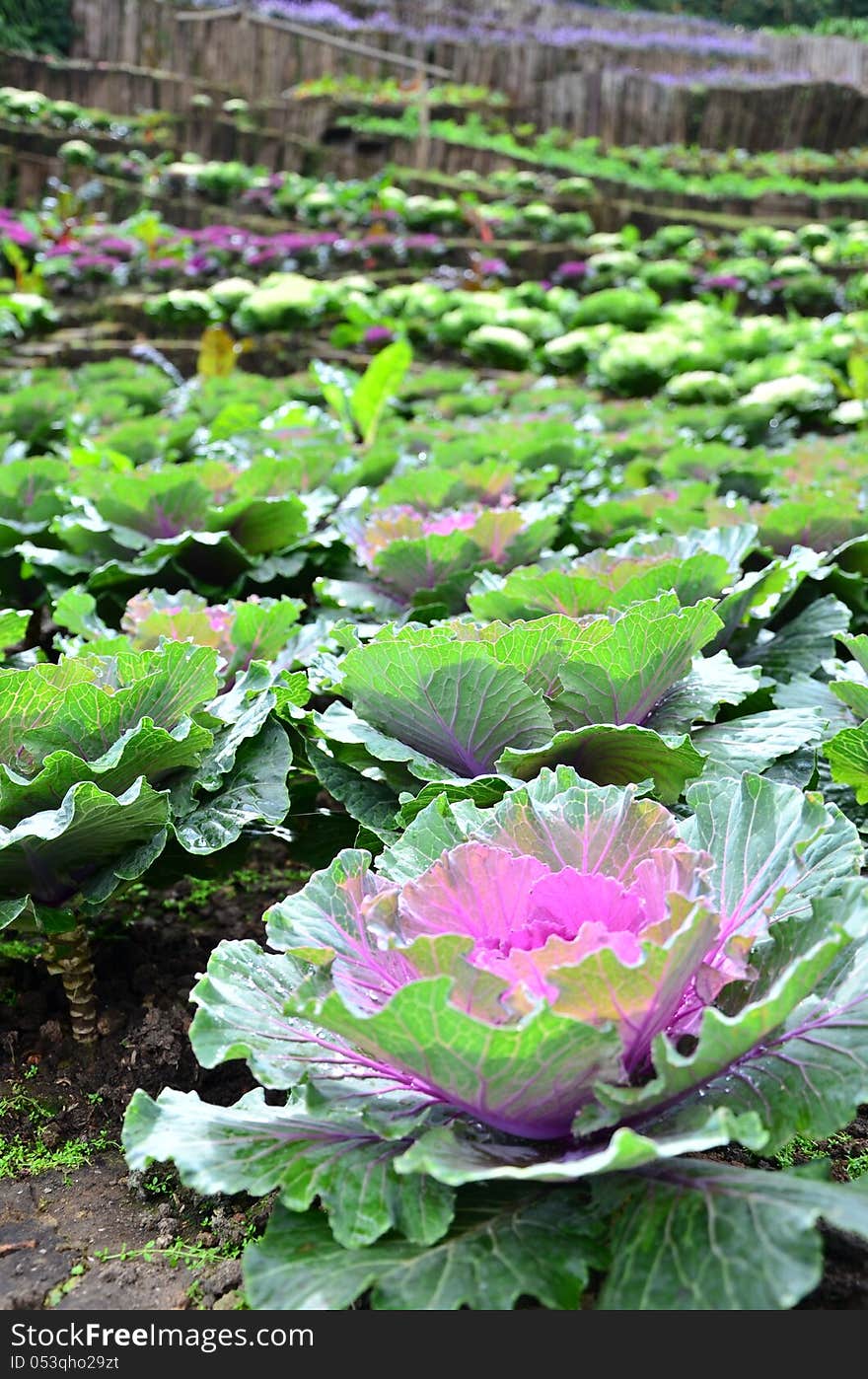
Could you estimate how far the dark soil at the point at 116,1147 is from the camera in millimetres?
1185

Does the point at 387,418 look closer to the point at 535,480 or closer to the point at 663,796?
the point at 535,480

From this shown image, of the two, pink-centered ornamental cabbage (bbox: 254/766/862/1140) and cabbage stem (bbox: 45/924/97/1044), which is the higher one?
pink-centered ornamental cabbage (bbox: 254/766/862/1140)

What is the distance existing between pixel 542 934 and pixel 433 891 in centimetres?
12

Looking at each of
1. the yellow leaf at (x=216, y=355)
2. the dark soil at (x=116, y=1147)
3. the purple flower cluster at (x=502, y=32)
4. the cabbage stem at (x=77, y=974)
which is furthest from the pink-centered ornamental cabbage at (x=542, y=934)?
the purple flower cluster at (x=502, y=32)

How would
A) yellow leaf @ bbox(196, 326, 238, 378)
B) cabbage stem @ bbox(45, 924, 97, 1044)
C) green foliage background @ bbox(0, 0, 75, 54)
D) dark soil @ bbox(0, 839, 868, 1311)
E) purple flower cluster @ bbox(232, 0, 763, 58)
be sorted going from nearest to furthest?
dark soil @ bbox(0, 839, 868, 1311) → cabbage stem @ bbox(45, 924, 97, 1044) → yellow leaf @ bbox(196, 326, 238, 378) → green foliage background @ bbox(0, 0, 75, 54) → purple flower cluster @ bbox(232, 0, 763, 58)

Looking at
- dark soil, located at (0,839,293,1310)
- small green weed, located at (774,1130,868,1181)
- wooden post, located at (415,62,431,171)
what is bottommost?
dark soil, located at (0,839,293,1310)

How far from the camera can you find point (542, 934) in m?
1.08

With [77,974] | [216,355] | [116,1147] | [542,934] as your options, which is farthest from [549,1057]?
[216,355]

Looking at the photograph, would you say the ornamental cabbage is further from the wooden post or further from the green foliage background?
the green foliage background

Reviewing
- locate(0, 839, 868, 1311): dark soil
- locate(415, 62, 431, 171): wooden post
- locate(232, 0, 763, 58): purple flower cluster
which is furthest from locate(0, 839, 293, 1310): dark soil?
locate(232, 0, 763, 58): purple flower cluster

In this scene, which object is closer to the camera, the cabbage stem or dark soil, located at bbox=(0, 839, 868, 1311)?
dark soil, located at bbox=(0, 839, 868, 1311)

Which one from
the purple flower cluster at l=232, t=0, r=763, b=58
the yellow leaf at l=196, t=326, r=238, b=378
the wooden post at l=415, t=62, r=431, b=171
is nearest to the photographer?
the yellow leaf at l=196, t=326, r=238, b=378

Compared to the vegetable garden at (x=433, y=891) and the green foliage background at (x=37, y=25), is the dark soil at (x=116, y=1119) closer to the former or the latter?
the vegetable garden at (x=433, y=891)

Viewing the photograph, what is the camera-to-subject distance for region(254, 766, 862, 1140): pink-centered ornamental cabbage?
2.98 ft
